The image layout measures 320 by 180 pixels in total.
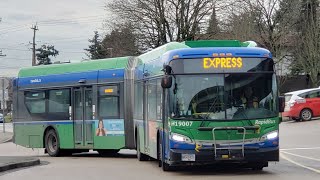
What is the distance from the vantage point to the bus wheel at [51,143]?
2067 centimetres

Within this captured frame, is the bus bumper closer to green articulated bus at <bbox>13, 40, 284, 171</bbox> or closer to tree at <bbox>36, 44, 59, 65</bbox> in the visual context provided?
green articulated bus at <bbox>13, 40, 284, 171</bbox>

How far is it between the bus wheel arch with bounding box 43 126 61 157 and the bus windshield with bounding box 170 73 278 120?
8.82m

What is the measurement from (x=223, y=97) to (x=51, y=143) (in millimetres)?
9835

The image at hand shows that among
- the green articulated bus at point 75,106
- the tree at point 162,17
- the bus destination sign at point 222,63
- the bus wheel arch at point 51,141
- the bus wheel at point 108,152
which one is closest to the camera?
the bus destination sign at point 222,63

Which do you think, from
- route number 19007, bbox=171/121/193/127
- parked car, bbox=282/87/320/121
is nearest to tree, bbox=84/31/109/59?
parked car, bbox=282/87/320/121

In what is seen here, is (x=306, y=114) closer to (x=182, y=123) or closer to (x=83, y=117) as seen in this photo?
(x=83, y=117)

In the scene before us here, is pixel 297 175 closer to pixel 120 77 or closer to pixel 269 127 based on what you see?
pixel 269 127

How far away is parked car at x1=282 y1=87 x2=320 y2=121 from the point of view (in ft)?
113

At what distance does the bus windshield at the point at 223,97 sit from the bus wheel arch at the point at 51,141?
8.82 m

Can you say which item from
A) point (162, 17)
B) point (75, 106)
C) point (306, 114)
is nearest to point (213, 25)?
point (162, 17)

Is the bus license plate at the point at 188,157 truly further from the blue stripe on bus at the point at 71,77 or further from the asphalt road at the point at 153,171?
the blue stripe on bus at the point at 71,77

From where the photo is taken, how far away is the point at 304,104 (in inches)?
1356

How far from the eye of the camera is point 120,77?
18.6m

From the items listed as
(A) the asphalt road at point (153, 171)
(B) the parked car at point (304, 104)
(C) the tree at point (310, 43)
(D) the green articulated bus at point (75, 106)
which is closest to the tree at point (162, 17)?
(C) the tree at point (310, 43)
